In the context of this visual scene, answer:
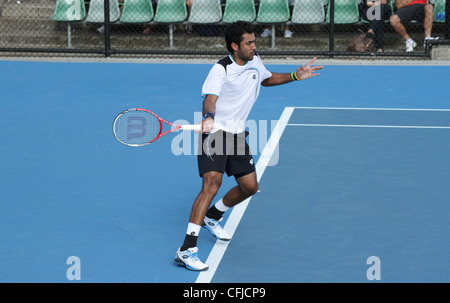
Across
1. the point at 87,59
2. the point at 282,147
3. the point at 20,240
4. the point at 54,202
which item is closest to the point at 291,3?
the point at 87,59

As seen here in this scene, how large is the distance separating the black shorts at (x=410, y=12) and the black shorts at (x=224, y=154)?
9.42 m

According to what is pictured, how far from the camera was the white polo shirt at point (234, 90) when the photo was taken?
5.59 m

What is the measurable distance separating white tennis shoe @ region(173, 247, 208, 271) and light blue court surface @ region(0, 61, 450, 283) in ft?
0.21

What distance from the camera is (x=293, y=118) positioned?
404 inches

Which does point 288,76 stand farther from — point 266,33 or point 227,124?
point 266,33

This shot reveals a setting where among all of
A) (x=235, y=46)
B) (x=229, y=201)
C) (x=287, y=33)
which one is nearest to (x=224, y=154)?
(x=229, y=201)

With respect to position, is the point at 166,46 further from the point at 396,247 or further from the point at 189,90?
the point at 396,247

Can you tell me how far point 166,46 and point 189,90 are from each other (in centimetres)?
397

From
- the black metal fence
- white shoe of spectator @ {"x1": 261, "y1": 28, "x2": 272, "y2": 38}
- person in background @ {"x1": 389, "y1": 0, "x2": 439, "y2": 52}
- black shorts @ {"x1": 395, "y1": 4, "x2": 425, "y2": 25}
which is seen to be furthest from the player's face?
white shoe of spectator @ {"x1": 261, "y1": 28, "x2": 272, "y2": 38}

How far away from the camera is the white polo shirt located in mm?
5594

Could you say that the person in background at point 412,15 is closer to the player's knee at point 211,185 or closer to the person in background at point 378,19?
the person in background at point 378,19

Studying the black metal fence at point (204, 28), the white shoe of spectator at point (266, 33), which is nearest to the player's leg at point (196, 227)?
the black metal fence at point (204, 28)

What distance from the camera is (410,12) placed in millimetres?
14445

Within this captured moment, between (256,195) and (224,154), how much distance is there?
1535 mm
